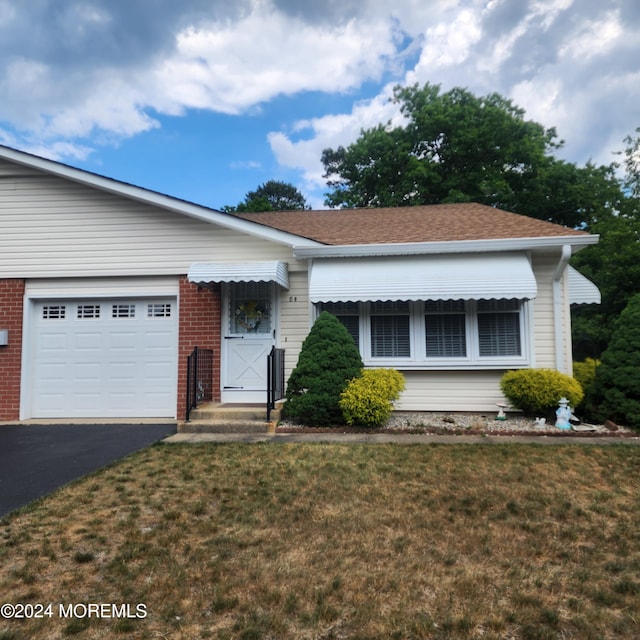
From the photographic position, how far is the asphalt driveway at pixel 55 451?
4.58 m

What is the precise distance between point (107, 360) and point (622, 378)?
957cm

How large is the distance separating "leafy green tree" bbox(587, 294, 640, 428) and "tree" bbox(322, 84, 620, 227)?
15110 mm

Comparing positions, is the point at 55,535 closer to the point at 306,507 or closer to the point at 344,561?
the point at 306,507

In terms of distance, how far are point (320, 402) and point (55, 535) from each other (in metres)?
4.48

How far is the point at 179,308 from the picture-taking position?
28.7 ft

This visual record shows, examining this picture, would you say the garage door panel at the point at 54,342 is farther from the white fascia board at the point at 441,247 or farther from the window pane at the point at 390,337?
the window pane at the point at 390,337

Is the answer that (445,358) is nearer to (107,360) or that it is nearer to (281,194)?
(107,360)

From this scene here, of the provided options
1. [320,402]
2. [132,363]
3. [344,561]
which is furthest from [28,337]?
[344,561]

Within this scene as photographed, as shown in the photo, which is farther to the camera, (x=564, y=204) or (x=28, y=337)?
(x=564, y=204)

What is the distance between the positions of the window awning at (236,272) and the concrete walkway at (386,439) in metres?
2.81

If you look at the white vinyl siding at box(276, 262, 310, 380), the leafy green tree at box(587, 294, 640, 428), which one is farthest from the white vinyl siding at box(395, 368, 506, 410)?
the white vinyl siding at box(276, 262, 310, 380)

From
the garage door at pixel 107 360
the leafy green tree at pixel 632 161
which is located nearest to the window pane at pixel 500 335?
the garage door at pixel 107 360

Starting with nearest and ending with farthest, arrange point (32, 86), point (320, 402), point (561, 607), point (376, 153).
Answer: point (561, 607)
point (320, 402)
point (32, 86)
point (376, 153)

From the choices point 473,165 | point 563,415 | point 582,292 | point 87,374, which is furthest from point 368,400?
point 473,165
